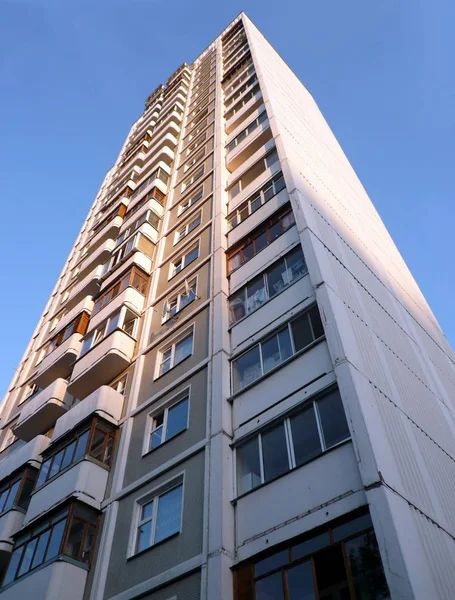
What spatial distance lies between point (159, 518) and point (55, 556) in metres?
2.86

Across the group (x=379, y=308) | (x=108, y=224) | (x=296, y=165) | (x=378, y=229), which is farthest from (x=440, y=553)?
(x=108, y=224)

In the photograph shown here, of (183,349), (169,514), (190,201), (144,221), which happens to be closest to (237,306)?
(183,349)

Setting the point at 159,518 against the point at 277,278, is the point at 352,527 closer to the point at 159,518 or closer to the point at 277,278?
the point at 159,518

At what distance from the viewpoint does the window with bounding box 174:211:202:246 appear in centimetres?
2517

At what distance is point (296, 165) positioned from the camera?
22.8m

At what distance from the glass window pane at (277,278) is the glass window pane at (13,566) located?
1034cm

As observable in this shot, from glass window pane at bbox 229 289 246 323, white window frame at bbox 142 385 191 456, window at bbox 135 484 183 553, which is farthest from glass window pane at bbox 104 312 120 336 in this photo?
window at bbox 135 484 183 553

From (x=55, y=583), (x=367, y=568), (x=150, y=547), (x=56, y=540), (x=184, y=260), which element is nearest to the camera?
(x=367, y=568)

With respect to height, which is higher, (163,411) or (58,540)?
(163,411)

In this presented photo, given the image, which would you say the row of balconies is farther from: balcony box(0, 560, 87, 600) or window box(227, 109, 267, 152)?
window box(227, 109, 267, 152)

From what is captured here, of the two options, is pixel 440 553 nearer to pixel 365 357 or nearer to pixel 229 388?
pixel 365 357

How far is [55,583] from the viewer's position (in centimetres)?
1330

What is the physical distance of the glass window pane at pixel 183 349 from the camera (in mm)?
18197

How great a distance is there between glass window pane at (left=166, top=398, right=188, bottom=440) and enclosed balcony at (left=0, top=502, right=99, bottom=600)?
9.81 feet
